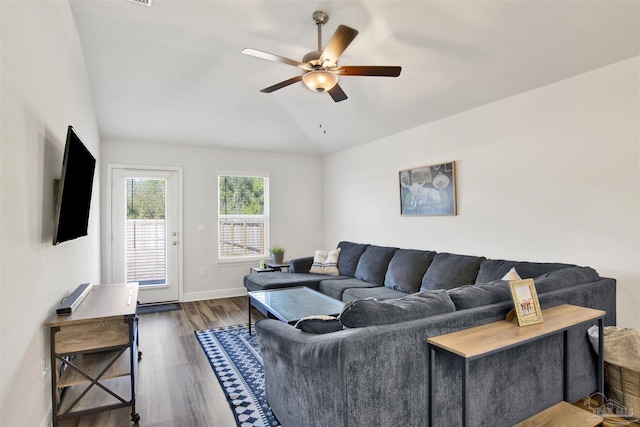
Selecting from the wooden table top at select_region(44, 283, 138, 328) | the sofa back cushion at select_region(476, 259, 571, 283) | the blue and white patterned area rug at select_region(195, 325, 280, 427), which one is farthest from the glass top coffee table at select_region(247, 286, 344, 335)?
the sofa back cushion at select_region(476, 259, 571, 283)

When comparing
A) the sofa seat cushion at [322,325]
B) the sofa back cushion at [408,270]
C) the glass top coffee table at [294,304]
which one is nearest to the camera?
the sofa seat cushion at [322,325]

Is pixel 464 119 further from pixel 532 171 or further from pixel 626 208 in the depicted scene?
pixel 626 208

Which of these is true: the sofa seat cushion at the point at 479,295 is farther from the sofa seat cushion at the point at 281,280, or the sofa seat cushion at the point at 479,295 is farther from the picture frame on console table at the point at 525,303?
the sofa seat cushion at the point at 281,280

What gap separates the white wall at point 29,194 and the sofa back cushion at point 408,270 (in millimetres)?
3115

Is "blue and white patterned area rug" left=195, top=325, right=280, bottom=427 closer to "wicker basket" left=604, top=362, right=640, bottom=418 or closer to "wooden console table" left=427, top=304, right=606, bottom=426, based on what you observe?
"wooden console table" left=427, top=304, right=606, bottom=426

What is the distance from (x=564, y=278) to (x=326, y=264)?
3.15 metres

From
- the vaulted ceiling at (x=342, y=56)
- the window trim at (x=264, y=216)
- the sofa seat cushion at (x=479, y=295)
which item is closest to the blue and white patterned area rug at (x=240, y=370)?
the sofa seat cushion at (x=479, y=295)

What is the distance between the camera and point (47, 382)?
6.98 feet

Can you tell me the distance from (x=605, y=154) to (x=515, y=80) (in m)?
0.94

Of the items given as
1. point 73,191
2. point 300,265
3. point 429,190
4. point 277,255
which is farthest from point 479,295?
point 277,255

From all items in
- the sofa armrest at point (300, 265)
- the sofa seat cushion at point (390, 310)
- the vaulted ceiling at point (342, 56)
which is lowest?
the sofa armrest at point (300, 265)

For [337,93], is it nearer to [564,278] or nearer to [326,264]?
[564,278]

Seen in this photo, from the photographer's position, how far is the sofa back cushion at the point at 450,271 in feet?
11.2

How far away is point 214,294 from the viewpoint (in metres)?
5.65
